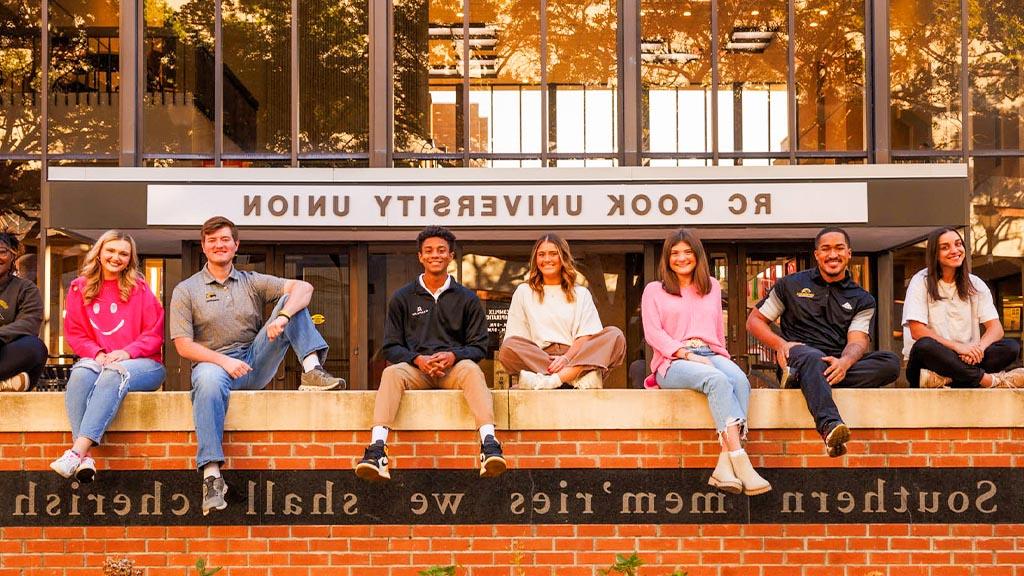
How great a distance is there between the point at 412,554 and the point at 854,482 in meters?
2.76

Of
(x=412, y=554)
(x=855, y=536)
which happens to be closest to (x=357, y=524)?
(x=412, y=554)

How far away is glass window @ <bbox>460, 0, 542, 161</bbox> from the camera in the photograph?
A: 13750 millimetres

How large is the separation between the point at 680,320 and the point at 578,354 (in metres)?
0.69

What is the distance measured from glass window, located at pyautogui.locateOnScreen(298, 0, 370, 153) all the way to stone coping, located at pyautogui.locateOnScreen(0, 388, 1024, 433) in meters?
7.90

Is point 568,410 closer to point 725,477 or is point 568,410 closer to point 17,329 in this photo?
point 725,477

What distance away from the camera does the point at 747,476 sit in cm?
572

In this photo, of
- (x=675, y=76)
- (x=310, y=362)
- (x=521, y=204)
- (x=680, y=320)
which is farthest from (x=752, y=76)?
(x=310, y=362)

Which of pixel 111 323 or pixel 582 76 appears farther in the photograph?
pixel 582 76

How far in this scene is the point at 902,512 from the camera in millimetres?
6242

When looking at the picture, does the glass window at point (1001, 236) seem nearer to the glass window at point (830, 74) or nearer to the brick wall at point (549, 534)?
the glass window at point (830, 74)

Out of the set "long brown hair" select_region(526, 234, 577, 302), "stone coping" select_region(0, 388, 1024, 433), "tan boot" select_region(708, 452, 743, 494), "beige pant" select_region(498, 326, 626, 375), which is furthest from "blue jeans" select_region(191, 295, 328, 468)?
"tan boot" select_region(708, 452, 743, 494)

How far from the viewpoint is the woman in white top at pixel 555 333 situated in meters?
6.37

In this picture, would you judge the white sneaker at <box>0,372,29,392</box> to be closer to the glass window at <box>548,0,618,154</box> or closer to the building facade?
the building facade

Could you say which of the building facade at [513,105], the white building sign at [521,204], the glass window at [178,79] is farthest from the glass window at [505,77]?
the glass window at [178,79]
